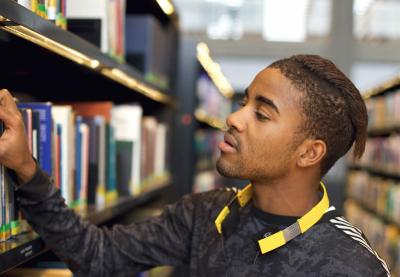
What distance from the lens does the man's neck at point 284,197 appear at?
59.1 inches

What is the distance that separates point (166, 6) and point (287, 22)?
5412 mm

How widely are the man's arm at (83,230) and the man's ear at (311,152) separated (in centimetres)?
37

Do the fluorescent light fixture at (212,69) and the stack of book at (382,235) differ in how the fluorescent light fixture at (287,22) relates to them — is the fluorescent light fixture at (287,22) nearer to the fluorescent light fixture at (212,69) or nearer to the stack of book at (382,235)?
the fluorescent light fixture at (212,69)

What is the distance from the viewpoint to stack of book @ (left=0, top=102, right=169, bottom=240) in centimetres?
134

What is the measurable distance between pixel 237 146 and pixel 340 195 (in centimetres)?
417

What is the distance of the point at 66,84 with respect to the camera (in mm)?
2145

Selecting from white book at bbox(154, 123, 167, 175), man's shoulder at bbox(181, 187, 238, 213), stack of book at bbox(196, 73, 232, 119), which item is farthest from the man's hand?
stack of book at bbox(196, 73, 232, 119)

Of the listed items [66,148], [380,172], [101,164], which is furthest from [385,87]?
[66,148]

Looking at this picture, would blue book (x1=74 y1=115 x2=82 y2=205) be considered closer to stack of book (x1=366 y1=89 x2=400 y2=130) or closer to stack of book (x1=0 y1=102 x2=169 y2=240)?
stack of book (x1=0 y1=102 x2=169 y2=240)

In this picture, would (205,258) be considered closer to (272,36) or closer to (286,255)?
(286,255)

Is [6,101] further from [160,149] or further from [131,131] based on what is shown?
[160,149]

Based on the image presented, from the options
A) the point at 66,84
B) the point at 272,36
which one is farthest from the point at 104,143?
the point at 272,36

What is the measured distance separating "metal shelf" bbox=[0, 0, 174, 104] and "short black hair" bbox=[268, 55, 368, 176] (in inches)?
19.6

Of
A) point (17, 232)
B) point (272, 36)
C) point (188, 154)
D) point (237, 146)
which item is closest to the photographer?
point (17, 232)
